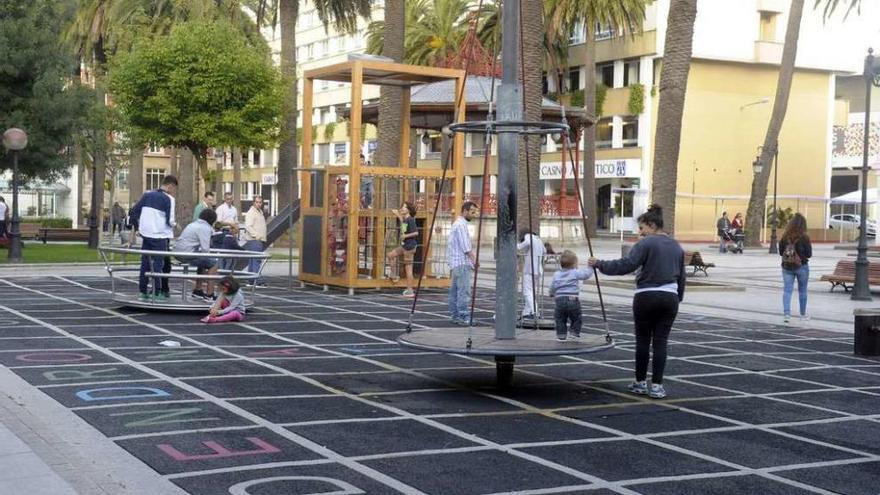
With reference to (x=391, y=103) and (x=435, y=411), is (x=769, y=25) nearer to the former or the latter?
(x=391, y=103)

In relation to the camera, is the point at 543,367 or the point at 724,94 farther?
the point at 724,94

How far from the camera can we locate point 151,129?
1345 inches

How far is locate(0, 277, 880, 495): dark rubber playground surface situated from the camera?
6.97m

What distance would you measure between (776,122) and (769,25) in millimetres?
19497

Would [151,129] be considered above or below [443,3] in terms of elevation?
below

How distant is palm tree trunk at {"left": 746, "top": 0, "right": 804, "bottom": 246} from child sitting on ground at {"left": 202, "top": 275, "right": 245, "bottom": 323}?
3252 cm

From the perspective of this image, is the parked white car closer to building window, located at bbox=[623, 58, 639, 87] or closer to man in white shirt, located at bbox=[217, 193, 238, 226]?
building window, located at bbox=[623, 58, 639, 87]

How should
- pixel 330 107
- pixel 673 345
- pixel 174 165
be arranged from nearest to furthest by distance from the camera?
pixel 673 345
pixel 174 165
pixel 330 107

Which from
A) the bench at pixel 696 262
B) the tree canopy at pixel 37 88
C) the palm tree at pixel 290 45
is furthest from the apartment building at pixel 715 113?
the tree canopy at pixel 37 88

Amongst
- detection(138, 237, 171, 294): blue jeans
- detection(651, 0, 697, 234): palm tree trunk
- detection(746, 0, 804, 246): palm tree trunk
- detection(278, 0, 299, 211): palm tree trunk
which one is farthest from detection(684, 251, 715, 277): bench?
detection(746, 0, 804, 246): palm tree trunk

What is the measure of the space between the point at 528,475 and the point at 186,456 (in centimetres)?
221

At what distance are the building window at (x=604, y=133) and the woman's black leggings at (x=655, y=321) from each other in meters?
52.6

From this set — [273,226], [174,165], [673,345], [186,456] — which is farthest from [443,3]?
[186,456]

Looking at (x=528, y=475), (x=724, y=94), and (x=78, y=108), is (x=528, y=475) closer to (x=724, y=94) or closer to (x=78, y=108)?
(x=78, y=108)
